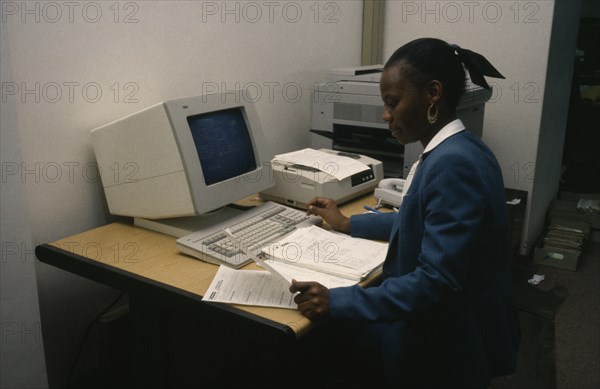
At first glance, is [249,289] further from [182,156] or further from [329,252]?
[182,156]

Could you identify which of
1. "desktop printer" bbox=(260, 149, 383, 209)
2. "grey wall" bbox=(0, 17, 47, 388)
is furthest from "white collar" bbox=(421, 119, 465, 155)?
"grey wall" bbox=(0, 17, 47, 388)

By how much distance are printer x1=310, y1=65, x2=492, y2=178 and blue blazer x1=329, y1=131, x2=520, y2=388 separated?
98 cm

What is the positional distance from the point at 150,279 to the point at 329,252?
0.47m

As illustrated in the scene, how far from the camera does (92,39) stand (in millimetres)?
1791

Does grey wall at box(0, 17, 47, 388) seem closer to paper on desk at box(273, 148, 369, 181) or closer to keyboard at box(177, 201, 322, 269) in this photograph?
keyboard at box(177, 201, 322, 269)

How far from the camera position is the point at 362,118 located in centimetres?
237

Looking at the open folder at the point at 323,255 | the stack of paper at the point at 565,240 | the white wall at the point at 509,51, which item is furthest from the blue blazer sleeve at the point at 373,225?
the stack of paper at the point at 565,240

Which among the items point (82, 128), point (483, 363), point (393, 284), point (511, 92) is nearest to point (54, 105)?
point (82, 128)

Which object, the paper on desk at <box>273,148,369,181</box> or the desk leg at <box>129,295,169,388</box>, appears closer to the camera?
the desk leg at <box>129,295,169,388</box>

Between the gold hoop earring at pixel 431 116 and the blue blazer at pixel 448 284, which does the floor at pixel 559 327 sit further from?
the gold hoop earring at pixel 431 116

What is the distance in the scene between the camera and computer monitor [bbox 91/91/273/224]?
1607 millimetres

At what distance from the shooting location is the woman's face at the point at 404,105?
51.2 inches

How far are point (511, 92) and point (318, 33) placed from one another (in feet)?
3.71

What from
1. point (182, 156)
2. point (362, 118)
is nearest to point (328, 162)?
point (362, 118)
